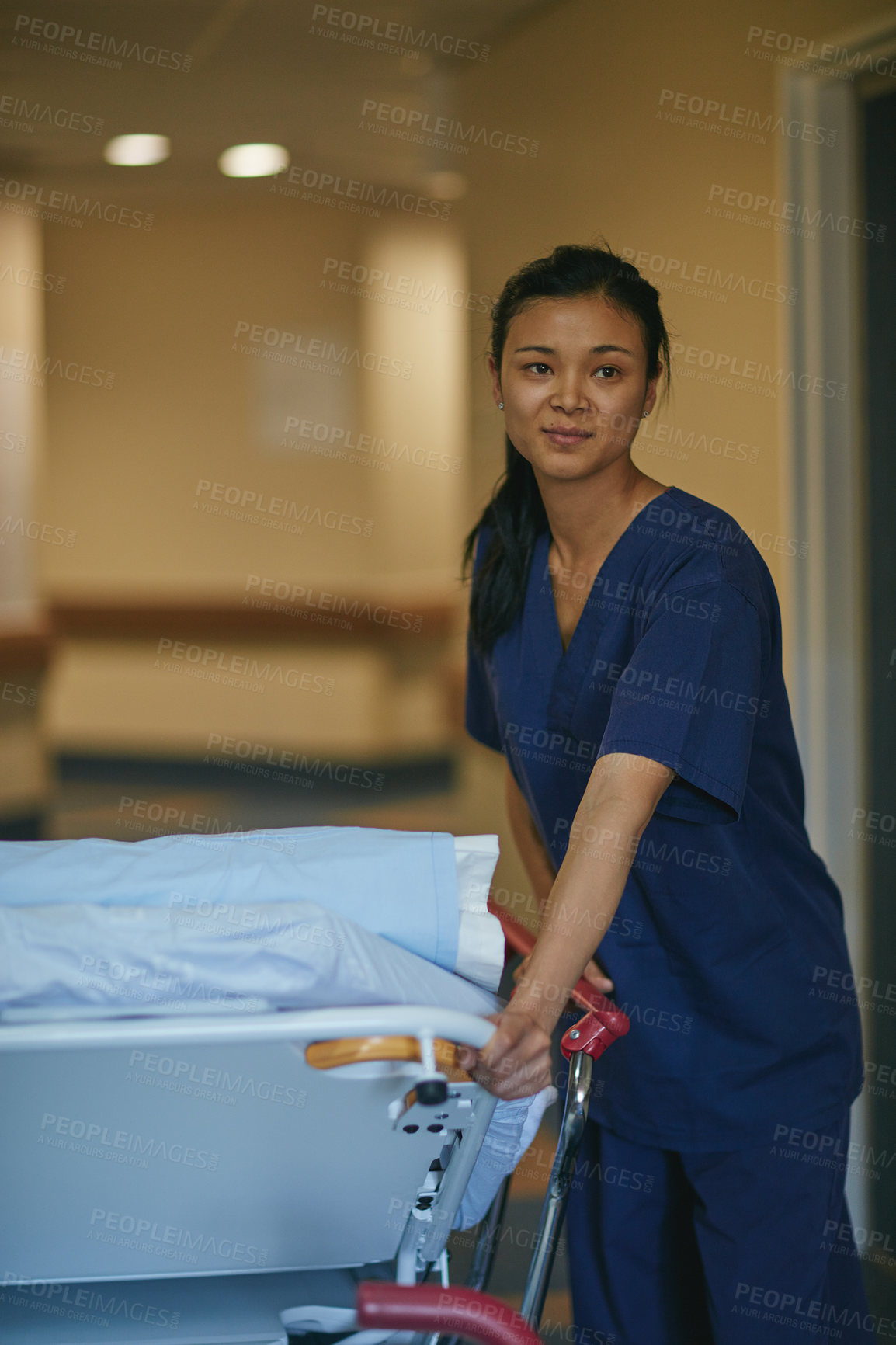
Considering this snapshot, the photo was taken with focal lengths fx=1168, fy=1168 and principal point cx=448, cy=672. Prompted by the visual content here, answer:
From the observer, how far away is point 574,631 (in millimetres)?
1305

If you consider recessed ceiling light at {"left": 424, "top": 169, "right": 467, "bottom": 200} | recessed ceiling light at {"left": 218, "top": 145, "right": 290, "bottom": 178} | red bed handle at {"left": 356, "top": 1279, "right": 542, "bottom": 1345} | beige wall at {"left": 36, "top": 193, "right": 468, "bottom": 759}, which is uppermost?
recessed ceiling light at {"left": 218, "top": 145, "right": 290, "bottom": 178}

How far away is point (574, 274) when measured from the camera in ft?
3.89

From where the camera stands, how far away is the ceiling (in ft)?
13.4

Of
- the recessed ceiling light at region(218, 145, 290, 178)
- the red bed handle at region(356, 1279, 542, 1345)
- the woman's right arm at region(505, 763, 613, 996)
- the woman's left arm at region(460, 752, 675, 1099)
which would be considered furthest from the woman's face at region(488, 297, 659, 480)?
the recessed ceiling light at region(218, 145, 290, 178)

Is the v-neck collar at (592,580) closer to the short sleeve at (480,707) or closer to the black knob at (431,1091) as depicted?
the short sleeve at (480,707)

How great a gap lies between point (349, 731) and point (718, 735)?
458 centimetres

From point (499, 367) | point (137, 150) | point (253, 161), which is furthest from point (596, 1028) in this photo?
point (137, 150)

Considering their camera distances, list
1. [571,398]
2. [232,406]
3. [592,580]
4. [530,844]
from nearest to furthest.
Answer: [571,398]
[592,580]
[530,844]
[232,406]

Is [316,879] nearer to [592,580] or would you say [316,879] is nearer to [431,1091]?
[431,1091]

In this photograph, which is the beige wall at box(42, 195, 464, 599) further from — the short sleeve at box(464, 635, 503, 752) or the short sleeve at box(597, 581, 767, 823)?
the short sleeve at box(597, 581, 767, 823)

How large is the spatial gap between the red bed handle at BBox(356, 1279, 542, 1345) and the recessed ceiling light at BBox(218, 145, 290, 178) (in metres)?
5.22

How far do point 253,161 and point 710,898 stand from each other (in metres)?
5.00

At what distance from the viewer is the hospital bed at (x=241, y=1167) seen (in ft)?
2.56

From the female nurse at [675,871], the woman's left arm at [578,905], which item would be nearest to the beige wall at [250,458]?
the female nurse at [675,871]
